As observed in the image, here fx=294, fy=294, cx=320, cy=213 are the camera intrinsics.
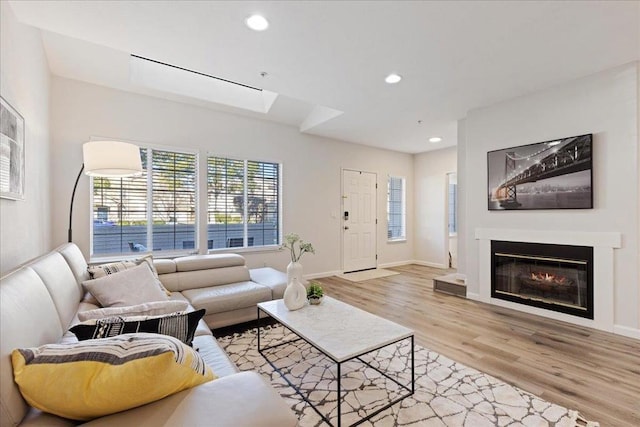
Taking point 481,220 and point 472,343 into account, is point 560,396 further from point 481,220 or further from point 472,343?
point 481,220

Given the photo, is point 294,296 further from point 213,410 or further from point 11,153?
point 11,153

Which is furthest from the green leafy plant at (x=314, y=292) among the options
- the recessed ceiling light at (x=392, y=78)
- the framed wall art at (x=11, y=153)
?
the recessed ceiling light at (x=392, y=78)

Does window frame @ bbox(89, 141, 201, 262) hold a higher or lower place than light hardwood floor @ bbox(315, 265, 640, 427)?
higher

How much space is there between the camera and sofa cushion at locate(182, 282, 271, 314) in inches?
105

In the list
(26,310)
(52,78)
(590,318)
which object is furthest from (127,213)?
(590,318)

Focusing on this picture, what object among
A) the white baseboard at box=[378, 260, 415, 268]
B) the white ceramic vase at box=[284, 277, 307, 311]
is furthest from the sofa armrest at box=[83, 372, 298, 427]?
the white baseboard at box=[378, 260, 415, 268]

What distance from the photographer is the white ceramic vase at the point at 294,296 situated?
228 cm

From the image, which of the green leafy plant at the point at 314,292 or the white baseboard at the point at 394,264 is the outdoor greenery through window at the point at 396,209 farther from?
the green leafy plant at the point at 314,292

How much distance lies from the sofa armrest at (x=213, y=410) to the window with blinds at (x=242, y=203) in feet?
11.7

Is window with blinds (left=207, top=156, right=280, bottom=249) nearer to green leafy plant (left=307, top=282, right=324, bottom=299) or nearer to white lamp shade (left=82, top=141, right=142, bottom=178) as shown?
white lamp shade (left=82, top=141, right=142, bottom=178)

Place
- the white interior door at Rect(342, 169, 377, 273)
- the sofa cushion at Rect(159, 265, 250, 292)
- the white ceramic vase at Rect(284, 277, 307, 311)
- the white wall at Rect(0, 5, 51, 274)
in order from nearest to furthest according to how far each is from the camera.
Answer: the white wall at Rect(0, 5, 51, 274)
the white ceramic vase at Rect(284, 277, 307, 311)
the sofa cushion at Rect(159, 265, 250, 292)
the white interior door at Rect(342, 169, 377, 273)

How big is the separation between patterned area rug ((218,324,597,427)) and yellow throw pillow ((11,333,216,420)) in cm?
110

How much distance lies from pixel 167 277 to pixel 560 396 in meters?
3.34

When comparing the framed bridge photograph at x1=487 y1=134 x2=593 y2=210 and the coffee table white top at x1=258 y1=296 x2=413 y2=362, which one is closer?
the coffee table white top at x1=258 y1=296 x2=413 y2=362
